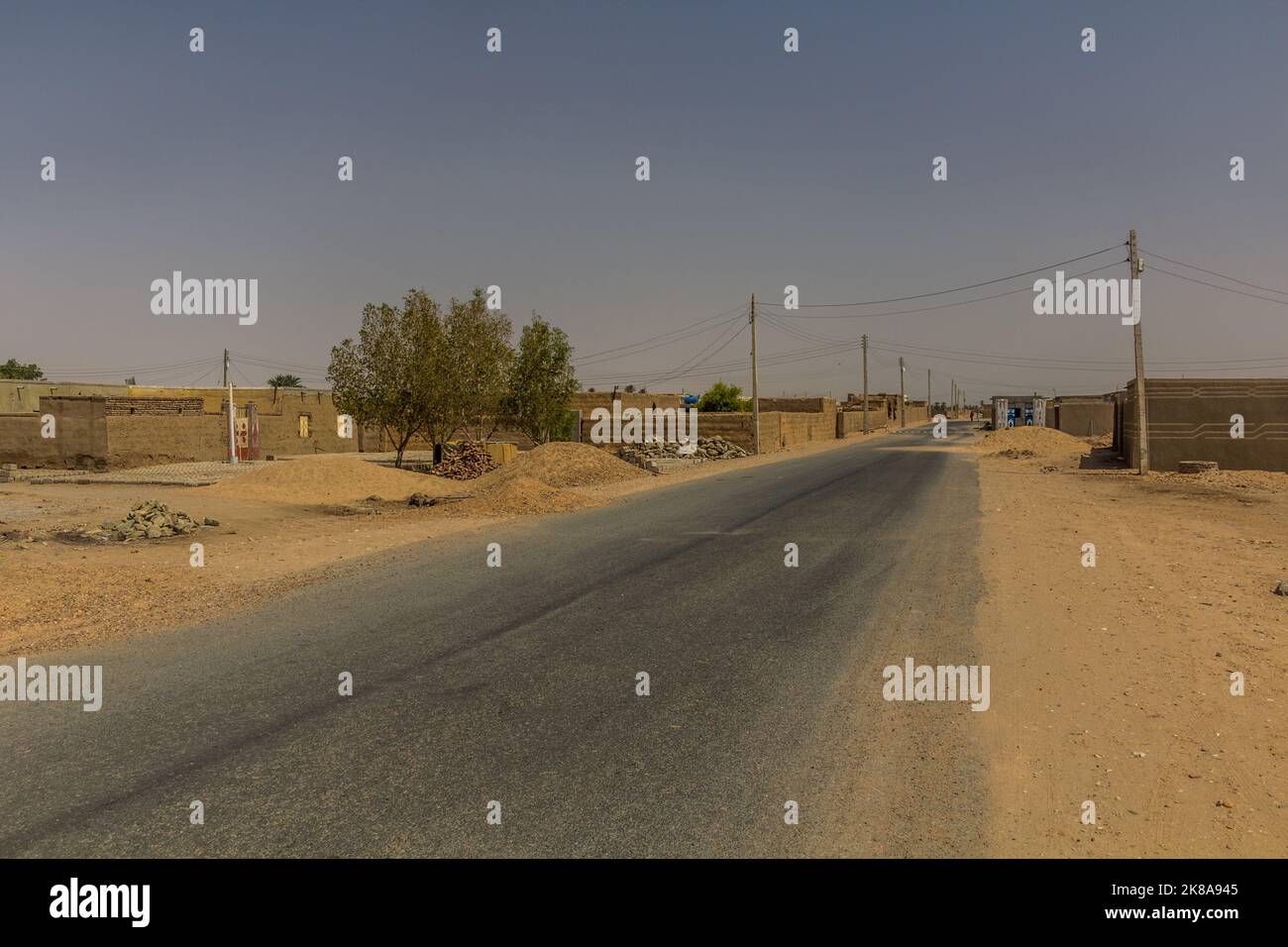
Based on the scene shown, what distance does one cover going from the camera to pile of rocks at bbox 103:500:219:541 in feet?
46.5

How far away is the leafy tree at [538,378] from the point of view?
36531 mm

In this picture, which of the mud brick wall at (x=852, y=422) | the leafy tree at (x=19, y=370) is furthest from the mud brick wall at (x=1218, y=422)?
the leafy tree at (x=19, y=370)

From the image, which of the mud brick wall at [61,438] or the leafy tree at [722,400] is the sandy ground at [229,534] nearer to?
the mud brick wall at [61,438]

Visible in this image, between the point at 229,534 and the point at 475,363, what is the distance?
17116 millimetres

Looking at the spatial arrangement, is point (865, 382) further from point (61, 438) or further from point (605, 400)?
point (61, 438)

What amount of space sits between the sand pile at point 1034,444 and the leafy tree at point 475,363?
25.9 m

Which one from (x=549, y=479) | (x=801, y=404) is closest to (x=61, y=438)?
(x=549, y=479)

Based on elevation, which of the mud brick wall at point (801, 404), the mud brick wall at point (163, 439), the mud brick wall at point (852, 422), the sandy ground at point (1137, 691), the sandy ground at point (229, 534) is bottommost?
the sandy ground at point (1137, 691)

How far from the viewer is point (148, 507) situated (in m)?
15.0

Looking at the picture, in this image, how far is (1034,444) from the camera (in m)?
46.1
